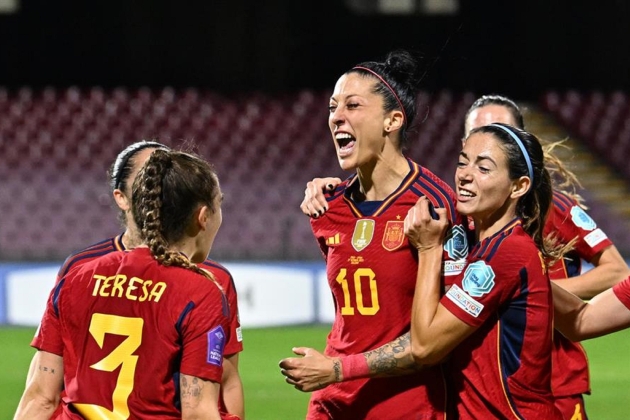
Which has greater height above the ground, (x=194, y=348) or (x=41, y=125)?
(x=194, y=348)

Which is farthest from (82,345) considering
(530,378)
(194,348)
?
(530,378)

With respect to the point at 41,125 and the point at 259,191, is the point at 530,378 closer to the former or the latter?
the point at 259,191

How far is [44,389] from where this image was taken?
289 cm

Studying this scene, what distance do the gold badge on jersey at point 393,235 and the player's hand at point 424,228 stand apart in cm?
17

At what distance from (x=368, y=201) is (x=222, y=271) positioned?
1.94ft

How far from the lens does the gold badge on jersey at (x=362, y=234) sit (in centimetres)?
344

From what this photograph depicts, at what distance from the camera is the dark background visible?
15.0 meters

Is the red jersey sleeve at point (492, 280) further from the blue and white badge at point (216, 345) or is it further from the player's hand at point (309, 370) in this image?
the blue and white badge at point (216, 345)

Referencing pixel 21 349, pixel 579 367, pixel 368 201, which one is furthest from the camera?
pixel 21 349

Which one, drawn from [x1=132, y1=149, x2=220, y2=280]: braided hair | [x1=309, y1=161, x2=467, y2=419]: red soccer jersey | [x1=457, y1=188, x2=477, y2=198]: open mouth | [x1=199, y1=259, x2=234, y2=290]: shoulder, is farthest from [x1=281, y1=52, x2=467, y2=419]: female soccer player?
[x1=132, y1=149, x2=220, y2=280]: braided hair

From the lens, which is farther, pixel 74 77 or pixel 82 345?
pixel 74 77

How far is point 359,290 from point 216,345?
79cm

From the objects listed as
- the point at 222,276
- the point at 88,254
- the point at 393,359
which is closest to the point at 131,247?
the point at 88,254

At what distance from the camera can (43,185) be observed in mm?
13156
